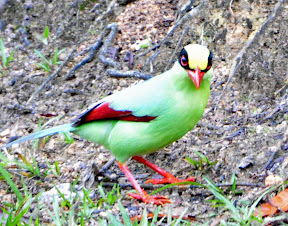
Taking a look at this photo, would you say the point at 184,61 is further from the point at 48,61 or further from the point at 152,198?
the point at 48,61

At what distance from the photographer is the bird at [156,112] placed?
417 centimetres

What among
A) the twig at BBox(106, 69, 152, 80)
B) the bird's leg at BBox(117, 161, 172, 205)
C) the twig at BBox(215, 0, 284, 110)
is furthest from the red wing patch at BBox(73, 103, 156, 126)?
the twig at BBox(215, 0, 284, 110)

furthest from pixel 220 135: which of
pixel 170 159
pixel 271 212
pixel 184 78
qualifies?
pixel 271 212

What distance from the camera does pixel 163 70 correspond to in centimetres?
590

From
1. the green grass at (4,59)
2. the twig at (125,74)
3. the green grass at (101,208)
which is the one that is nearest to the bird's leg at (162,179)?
the green grass at (101,208)

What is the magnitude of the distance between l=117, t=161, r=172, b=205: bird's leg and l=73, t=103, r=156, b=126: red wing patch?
1.48ft

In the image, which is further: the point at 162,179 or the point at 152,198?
the point at 162,179

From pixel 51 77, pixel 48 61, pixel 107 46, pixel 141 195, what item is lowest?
pixel 141 195

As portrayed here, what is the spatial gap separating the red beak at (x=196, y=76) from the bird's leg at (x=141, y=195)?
97 cm

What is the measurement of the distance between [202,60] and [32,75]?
2.76 m

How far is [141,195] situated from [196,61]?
1187 mm

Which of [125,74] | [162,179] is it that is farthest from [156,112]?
[125,74]

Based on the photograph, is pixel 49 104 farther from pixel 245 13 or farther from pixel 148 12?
pixel 245 13

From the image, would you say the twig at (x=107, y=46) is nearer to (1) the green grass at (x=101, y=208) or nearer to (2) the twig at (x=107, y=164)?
(2) the twig at (x=107, y=164)
